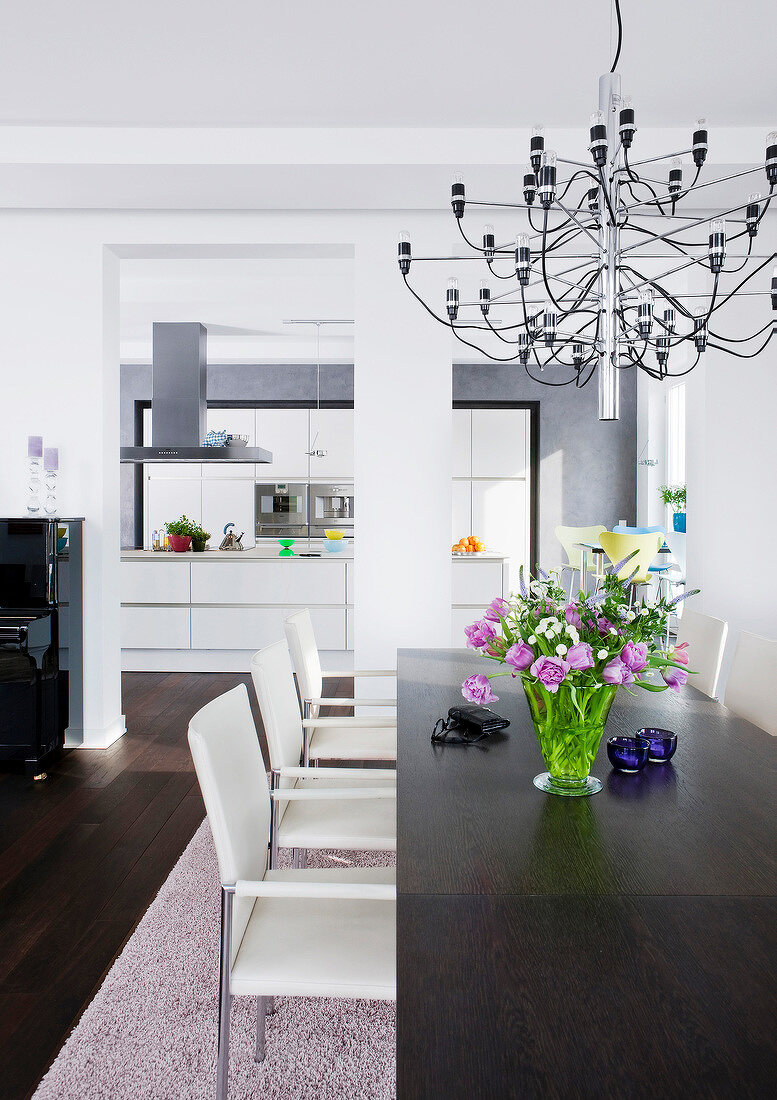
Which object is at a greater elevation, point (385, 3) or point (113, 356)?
point (385, 3)

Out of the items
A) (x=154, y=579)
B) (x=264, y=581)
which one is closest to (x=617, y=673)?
(x=264, y=581)

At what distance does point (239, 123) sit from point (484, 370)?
5198 mm

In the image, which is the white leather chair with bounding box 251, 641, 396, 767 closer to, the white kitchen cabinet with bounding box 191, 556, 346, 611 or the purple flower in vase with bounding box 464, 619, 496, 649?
the purple flower in vase with bounding box 464, 619, 496, 649

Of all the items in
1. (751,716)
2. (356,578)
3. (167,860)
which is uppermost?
(356,578)

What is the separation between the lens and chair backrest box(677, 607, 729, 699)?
2904 millimetres

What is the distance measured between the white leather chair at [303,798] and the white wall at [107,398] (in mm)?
1848

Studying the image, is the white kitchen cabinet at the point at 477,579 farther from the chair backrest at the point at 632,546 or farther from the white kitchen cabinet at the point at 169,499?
the white kitchen cabinet at the point at 169,499

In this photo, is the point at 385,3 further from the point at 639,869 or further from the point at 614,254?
the point at 639,869

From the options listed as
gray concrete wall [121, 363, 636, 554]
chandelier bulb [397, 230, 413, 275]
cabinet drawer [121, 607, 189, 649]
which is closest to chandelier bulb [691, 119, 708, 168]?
chandelier bulb [397, 230, 413, 275]

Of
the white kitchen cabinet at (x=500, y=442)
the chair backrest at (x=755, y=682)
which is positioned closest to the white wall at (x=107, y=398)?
the chair backrest at (x=755, y=682)

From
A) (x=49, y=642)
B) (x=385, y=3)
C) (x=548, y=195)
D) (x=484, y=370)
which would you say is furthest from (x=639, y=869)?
(x=484, y=370)

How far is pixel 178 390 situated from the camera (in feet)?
21.4

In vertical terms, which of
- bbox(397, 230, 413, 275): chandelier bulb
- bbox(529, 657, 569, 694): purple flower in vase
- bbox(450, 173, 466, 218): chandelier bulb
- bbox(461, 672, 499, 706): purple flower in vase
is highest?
bbox(450, 173, 466, 218): chandelier bulb

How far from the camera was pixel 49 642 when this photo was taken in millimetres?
3986
